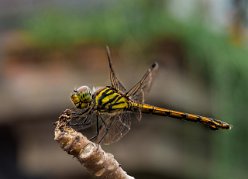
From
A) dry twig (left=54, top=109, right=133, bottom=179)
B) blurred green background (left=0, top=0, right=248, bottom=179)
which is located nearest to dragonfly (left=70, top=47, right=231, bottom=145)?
dry twig (left=54, top=109, right=133, bottom=179)

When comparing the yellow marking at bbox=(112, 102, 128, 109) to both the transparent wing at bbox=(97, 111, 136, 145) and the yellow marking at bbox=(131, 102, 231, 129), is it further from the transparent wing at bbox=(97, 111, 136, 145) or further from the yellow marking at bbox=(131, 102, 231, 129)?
the yellow marking at bbox=(131, 102, 231, 129)

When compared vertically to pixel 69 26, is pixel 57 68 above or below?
below

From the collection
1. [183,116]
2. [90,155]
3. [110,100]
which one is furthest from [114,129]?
[90,155]

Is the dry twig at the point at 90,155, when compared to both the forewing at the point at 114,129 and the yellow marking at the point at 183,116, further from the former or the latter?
the yellow marking at the point at 183,116

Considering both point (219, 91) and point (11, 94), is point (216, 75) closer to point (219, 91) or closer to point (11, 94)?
point (219, 91)

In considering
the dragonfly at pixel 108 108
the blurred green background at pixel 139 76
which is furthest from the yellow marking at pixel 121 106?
the blurred green background at pixel 139 76

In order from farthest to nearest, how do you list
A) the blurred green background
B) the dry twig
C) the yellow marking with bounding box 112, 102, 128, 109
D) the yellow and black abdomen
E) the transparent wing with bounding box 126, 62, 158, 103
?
1. the blurred green background
2. the transparent wing with bounding box 126, 62, 158, 103
3. the yellow marking with bounding box 112, 102, 128, 109
4. the yellow and black abdomen
5. the dry twig

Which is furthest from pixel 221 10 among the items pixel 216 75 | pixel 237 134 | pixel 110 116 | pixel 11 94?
pixel 110 116
